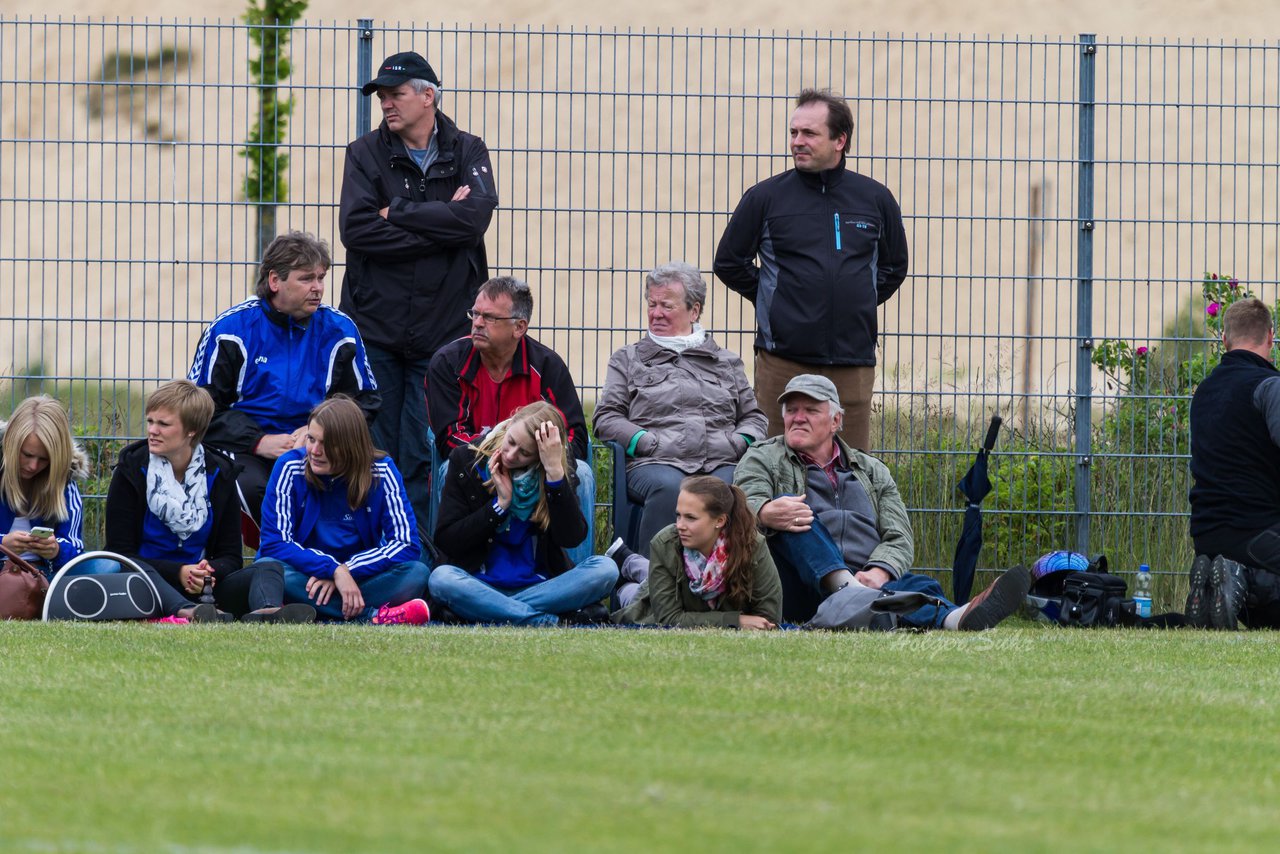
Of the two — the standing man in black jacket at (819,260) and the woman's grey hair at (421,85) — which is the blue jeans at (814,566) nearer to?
the standing man in black jacket at (819,260)

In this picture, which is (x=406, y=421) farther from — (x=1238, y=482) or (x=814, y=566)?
(x=1238, y=482)

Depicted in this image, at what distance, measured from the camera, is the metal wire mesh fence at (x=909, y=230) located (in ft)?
30.6

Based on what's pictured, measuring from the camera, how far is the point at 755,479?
7934 millimetres

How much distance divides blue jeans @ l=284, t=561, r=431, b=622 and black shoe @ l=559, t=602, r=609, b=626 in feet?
1.99

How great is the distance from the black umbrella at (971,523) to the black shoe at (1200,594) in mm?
998

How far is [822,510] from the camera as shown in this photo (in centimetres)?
803

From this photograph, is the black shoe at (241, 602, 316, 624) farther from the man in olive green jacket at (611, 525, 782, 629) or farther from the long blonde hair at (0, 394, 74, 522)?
the man in olive green jacket at (611, 525, 782, 629)

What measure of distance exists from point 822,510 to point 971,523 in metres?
0.92

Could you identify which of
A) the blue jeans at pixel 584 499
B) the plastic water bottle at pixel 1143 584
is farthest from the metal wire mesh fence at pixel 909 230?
the blue jeans at pixel 584 499

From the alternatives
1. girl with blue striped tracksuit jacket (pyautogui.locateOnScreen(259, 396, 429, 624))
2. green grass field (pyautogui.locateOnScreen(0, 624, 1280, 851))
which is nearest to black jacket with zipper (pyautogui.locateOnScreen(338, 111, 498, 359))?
girl with blue striped tracksuit jacket (pyautogui.locateOnScreen(259, 396, 429, 624))

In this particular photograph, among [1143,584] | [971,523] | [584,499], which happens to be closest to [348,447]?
[584,499]

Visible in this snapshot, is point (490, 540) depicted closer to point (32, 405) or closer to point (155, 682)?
point (32, 405)

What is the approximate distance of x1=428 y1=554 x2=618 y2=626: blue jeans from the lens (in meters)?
7.50

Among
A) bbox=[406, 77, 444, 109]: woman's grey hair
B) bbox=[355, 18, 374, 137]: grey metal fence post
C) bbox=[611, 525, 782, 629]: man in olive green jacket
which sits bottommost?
bbox=[611, 525, 782, 629]: man in olive green jacket
